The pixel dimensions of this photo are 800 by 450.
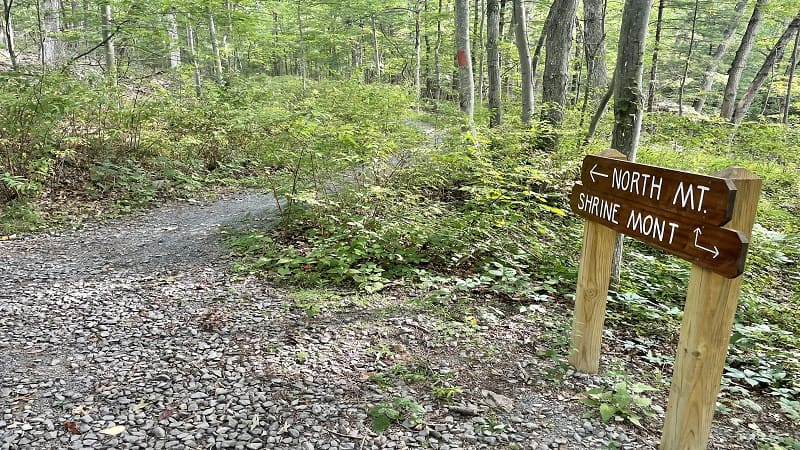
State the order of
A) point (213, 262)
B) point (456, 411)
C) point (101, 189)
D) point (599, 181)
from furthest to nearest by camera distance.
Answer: point (101, 189) < point (213, 262) < point (599, 181) < point (456, 411)

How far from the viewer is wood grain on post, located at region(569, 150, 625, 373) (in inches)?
134

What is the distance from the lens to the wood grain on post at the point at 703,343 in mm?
2297

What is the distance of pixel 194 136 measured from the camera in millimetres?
9797

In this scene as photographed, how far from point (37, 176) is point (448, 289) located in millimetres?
6648

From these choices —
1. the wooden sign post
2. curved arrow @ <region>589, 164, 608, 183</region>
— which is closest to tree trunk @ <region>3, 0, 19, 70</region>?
curved arrow @ <region>589, 164, 608, 183</region>

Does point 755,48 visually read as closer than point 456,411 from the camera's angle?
No

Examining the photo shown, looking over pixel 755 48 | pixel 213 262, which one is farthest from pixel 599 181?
pixel 755 48

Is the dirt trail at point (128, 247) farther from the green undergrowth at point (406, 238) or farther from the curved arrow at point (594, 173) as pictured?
the curved arrow at point (594, 173)

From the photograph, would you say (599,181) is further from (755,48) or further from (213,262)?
(755,48)

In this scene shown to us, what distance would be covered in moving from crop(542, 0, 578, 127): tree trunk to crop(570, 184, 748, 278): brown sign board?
6.46 meters

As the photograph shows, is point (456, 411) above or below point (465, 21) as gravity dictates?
below

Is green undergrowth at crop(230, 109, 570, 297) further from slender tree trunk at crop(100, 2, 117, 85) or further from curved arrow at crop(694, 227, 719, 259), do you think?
slender tree trunk at crop(100, 2, 117, 85)

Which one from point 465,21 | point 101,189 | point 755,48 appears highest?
point 755,48

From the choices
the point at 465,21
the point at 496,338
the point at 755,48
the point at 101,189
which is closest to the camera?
the point at 496,338
